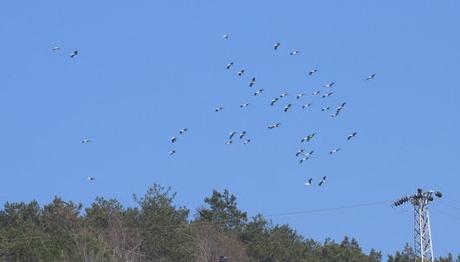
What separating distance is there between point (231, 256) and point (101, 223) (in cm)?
1411

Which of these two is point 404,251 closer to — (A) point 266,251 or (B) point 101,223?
(A) point 266,251

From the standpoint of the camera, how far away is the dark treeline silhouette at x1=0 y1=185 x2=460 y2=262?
117m

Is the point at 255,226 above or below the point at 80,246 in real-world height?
above

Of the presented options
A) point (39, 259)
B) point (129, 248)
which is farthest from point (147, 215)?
point (39, 259)

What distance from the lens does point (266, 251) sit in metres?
135

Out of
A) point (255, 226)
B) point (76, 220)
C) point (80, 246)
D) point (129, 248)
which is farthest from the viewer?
point (255, 226)

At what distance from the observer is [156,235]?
12962 centimetres

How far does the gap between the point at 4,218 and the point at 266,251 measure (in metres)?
21.9

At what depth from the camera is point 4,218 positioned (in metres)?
136

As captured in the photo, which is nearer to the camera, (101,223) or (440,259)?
(101,223)

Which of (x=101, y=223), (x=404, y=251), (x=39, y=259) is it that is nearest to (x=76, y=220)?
(x=101, y=223)

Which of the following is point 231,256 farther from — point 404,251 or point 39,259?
point 404,251

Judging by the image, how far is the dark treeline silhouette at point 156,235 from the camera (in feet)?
385

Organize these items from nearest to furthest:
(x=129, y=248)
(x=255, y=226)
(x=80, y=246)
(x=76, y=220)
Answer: (x=80, y=246), (x=129, y=248), (x=76, y=220), (x=255, y=226)
